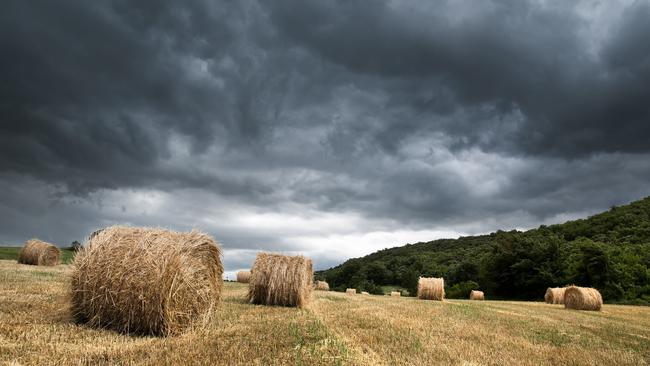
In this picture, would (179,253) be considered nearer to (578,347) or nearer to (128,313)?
(128,313)

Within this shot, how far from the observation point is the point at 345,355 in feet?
21.6

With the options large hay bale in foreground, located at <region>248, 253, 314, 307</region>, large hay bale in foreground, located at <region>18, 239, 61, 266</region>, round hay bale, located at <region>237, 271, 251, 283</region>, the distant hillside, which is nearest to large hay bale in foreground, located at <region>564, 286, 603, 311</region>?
the distant hillside

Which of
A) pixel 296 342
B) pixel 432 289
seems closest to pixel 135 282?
pixel 296 342

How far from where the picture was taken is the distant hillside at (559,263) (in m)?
41.4

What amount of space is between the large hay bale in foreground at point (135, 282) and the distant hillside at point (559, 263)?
2738 cm

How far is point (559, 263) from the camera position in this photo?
4941 centimetres

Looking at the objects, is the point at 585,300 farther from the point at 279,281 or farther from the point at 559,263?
the point at 559,263

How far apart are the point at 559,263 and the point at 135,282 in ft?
167

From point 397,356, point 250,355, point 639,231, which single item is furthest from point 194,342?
point 639,231

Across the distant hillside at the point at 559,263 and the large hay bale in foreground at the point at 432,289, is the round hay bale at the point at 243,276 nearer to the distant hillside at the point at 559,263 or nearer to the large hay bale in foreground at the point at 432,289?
the distant hillside at the point at 559,263

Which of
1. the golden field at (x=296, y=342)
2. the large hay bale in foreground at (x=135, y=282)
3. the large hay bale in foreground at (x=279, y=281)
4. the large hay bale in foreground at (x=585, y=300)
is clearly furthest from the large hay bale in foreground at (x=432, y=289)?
the large hay bale in foreground at (x=135, y=282)

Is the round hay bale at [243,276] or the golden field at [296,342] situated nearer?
the golden field at [296,342]

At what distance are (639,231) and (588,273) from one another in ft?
71.9

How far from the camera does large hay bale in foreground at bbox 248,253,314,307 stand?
1412cm
